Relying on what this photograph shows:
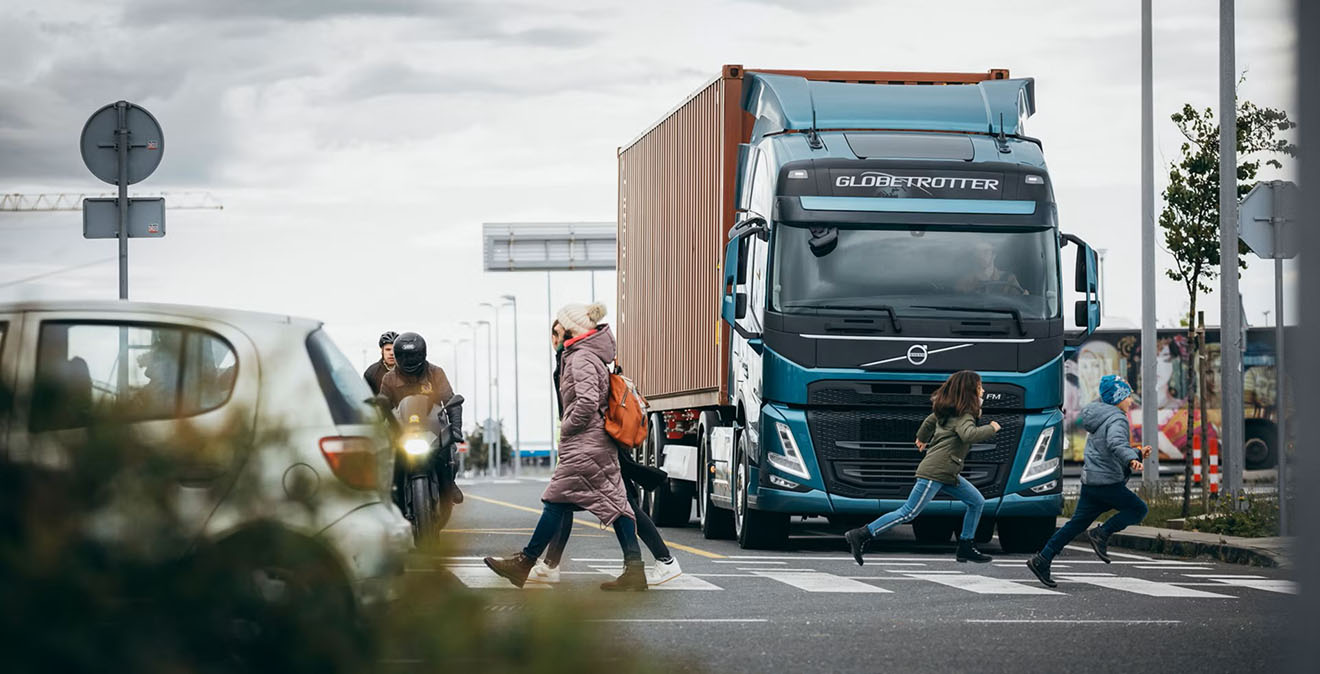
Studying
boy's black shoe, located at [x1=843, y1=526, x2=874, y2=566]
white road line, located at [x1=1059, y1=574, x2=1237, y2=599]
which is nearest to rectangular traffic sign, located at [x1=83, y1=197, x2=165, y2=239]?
boy's black shoe, located at [x1=843, y1=526, x2=874, y2=566]

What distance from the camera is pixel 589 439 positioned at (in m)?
11.7

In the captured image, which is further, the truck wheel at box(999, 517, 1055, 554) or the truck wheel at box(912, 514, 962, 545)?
the truck wheel at box(912, 514, 962, 545)

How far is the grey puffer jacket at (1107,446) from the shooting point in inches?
518

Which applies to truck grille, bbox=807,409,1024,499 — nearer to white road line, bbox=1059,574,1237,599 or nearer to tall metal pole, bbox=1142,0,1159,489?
white road line, bbox=1059,574,1237,599

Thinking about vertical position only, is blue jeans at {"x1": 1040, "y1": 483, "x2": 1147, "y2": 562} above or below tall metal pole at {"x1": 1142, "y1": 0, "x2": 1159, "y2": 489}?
below

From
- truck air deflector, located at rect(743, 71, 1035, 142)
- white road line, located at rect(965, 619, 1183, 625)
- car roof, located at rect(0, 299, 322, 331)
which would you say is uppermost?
truck air deflector, located at rect(743, 71, 1035, 142)

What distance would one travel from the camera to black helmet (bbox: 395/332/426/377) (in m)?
13.1

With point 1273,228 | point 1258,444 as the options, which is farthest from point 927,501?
point 1258,444

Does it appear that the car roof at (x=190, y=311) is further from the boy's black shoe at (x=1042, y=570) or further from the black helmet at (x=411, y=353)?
the boy's black shoe at (x=1042, y=570)

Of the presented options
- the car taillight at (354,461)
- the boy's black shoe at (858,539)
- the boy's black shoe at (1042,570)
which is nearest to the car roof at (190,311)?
the car taillight at (354,461)

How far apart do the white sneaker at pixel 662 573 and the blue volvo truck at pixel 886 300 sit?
135 inches

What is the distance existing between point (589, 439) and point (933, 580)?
2771mm

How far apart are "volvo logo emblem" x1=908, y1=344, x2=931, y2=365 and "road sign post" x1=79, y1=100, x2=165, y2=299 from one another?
6.08 m

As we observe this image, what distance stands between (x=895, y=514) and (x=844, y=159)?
3.10m
